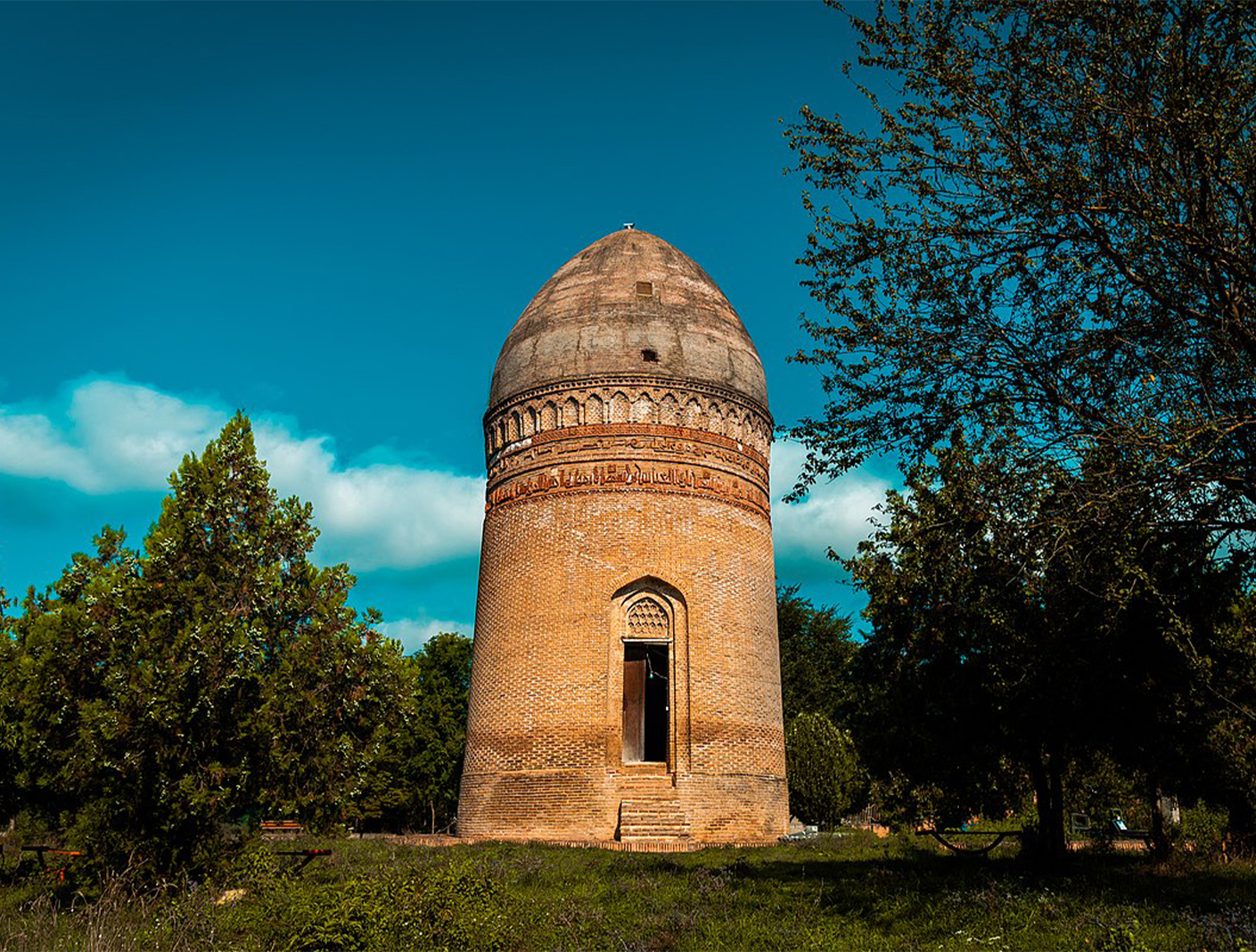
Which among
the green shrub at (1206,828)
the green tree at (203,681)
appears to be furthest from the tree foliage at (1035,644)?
the green tree at (203,681)

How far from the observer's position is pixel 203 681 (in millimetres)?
9312

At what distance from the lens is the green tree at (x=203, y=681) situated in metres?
9.23

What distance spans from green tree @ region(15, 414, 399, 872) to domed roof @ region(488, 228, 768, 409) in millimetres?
9630

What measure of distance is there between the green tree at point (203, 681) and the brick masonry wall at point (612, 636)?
7.27 metres

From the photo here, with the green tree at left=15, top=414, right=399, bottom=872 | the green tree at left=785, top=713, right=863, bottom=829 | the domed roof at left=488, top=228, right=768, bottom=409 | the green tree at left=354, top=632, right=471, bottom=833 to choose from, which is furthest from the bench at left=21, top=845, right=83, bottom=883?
the green tree at left=785, top=713, right=863, bottom=829

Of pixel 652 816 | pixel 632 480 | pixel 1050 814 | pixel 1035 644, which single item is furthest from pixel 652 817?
pixel 1035 644

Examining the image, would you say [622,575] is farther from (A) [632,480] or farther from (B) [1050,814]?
(B) [1050,814]

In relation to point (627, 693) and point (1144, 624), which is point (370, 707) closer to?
point (1144, 624)

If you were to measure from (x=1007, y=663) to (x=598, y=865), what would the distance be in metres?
5.81

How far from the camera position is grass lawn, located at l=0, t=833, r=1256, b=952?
7.82m

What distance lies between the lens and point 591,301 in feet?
65.2

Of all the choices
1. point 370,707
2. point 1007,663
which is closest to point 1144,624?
point 1007,663

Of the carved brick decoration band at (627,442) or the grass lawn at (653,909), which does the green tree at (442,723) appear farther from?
the grass lawn at (653,909)

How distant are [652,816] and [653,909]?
21.3 ft
